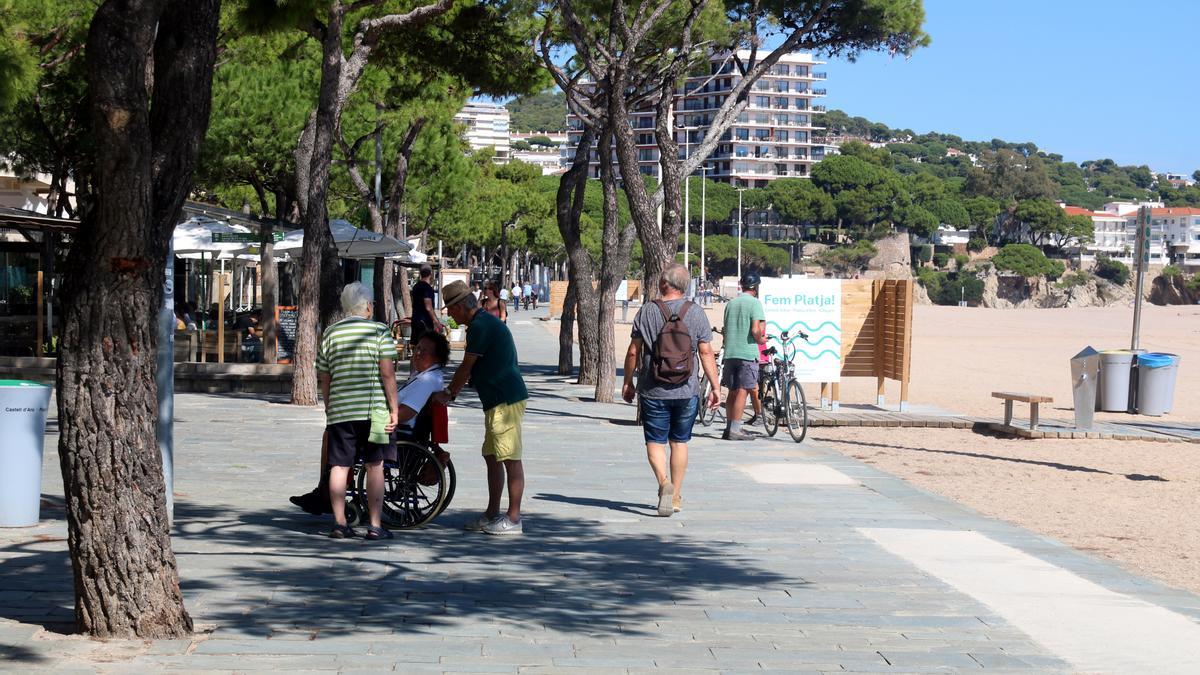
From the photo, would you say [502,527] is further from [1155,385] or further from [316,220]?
[1155,385]

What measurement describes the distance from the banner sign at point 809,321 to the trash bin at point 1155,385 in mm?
3342

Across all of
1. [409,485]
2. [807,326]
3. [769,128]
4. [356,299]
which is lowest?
[409,485]

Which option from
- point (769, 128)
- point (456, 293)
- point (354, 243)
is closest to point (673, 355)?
point (456, 293)

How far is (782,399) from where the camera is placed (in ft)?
47.7

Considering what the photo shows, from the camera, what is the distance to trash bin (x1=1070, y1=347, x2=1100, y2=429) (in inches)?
637

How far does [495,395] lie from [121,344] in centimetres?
319

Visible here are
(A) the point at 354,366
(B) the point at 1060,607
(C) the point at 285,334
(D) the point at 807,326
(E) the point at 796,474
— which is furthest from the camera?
(C) the point at 285,334

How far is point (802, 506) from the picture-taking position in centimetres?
978

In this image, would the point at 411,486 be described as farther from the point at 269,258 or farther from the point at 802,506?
the point at 269,258

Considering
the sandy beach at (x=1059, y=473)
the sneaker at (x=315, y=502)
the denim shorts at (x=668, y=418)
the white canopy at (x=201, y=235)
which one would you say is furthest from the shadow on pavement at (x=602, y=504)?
the white canopy at (x=201, y=235)

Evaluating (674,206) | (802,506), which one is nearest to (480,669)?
(802,506)

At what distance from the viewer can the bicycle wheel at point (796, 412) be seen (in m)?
14.3

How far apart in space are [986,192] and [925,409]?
587 feet

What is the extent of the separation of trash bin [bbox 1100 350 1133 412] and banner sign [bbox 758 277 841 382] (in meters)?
2.94
